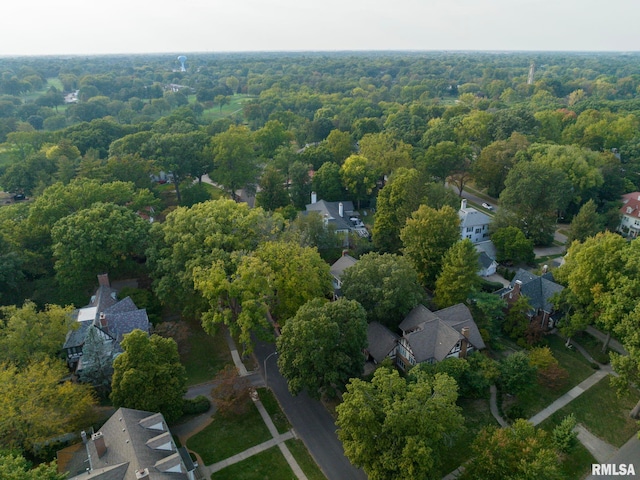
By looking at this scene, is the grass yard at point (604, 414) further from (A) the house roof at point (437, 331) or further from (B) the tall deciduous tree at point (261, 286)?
(B) the tall deciduous tree at point (261, 286)

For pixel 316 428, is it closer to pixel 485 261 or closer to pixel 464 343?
pixel 464 343

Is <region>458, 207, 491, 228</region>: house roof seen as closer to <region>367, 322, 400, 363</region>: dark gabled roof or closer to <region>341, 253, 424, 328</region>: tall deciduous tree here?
<region>341, 253, 424, 328</region>: tall deciduous tree

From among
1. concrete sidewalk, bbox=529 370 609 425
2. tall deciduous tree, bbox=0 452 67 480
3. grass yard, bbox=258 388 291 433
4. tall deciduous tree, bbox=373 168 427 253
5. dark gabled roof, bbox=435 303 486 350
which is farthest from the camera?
tall deciduous tree, bbox=373 168 427 253

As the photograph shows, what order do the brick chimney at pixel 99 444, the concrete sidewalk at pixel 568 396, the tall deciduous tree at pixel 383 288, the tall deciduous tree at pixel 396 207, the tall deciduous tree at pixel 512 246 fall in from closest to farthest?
1. the brick chimney at pixel 99 444
2. the concrete sidewalk at pixel 568 396
3. the tall deciduous tree at pixel 383 288
4. the tall deciduous tree at pixel 512 246
5. the tall deciduous tree at pixel 396 207

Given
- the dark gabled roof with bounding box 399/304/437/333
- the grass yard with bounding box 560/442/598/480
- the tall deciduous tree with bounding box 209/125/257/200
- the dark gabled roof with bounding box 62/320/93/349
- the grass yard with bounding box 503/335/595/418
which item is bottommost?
the grass yard with bounding box 560/442/598/480

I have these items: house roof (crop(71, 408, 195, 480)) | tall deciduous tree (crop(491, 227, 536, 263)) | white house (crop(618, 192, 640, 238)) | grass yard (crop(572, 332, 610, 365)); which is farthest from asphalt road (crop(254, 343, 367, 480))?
white house (crop(618, 192, 640, 238))

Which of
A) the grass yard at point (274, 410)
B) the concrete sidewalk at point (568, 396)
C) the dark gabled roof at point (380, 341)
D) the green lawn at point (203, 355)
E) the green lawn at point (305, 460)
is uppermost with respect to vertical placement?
the dark gabled roof at point (380, 341)

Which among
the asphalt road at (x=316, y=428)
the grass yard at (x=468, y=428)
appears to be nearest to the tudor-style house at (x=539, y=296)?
the grass yard at (x=468, y=428)

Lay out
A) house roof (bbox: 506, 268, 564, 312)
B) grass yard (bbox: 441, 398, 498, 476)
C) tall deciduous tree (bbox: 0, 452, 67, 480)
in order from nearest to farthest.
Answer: tall deciduous tree (bbox: 0, 452, 67, 480), grass yard (bbox: 441, 398, 498, 476), house roof (bbox: 506, 268, 564, 312)

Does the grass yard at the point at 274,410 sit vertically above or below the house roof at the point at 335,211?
below
